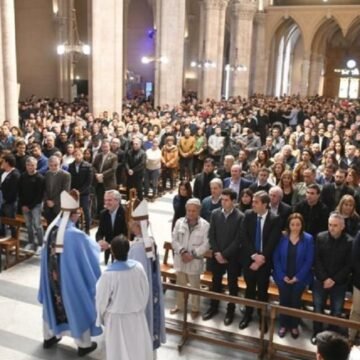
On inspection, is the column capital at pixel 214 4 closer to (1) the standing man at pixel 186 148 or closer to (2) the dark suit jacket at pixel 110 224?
(1) the standing man at pixel 186 148

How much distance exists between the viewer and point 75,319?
225 inches

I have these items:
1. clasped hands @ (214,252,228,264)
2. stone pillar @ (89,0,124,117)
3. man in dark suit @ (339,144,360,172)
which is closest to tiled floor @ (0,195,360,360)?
clasped hands @ (214,252,228,264)

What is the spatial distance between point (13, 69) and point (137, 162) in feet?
15.7

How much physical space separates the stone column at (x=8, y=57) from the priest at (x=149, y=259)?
9683mm

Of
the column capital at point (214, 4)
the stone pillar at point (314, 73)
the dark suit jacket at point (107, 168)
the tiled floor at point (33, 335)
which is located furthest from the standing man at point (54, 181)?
the stone pillar at point (314, 73)

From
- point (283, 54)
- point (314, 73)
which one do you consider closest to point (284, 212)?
point (314, 73)

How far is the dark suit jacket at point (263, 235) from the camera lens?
6.30 metres

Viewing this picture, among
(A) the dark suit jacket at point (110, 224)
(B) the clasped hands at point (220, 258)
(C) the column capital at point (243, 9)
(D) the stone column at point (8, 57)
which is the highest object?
(C) the column capital at point (243, 9)

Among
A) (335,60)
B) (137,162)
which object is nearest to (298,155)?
(137,162)

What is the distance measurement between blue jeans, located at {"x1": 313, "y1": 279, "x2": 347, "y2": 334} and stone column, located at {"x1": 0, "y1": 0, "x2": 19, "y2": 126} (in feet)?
33.9

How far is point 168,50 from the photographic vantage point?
2180cm

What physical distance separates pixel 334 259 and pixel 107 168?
5.63 m

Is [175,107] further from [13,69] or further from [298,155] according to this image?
[298,155]

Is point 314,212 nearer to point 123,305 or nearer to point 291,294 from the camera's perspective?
point 291,294
